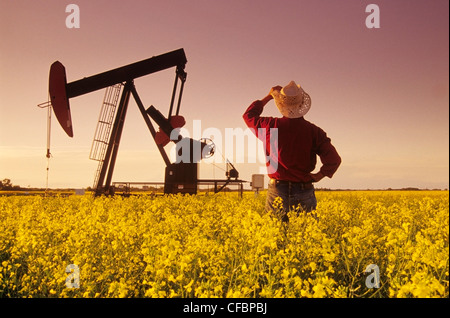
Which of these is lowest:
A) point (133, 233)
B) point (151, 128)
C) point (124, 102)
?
point (133, 233)

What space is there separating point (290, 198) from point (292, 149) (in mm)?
559

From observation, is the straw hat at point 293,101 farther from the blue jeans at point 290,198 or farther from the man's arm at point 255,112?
the blue jeans at point 290,198

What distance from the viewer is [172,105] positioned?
14.4 metres

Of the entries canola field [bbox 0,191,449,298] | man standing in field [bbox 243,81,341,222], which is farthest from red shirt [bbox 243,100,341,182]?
canola field [bbox 0,191,449,298]

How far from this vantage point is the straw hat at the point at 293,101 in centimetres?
356

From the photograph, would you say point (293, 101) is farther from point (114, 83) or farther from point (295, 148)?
point (114, 83)

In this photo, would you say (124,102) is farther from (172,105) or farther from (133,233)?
(133,233)

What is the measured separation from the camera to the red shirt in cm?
366

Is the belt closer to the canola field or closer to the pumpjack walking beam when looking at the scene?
the canola field
